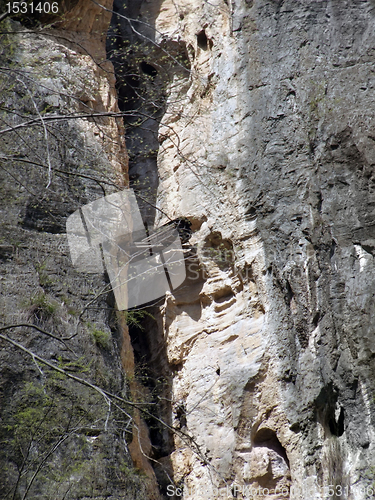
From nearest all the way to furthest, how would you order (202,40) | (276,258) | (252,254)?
(276,258), (252,254), (202,40)

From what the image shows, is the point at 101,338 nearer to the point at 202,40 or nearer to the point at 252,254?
the point at 252,254

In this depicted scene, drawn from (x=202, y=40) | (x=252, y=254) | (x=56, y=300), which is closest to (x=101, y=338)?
(x=56, y=300)

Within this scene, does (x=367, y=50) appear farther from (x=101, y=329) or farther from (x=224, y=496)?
(x=224, y=496)

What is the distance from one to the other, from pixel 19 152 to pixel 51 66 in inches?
75.4

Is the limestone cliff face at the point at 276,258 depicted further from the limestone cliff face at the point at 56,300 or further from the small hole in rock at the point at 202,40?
the limestone cliff face at the point at 56,300

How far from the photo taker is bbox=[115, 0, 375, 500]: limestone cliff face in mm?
5789

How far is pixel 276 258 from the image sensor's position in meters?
6.59

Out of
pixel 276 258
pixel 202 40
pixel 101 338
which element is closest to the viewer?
pixel 276 258

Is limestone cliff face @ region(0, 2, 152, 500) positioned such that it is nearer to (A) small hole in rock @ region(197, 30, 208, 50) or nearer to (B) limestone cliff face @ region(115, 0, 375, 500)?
(B) limestone cliff face @ region(115, 0, 375, 500)

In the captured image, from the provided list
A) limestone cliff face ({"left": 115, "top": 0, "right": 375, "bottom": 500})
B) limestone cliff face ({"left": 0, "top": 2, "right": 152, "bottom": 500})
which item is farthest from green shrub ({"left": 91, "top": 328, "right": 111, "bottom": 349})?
limestone cliff face ({"left": 115, "top": 0, "right": 375, "bottom": 500})

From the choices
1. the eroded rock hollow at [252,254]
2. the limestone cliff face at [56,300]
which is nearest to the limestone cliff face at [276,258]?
the eroded rock hollow at [252,254]

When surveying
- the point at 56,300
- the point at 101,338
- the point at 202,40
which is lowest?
the point at 101,338

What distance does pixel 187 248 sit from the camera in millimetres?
7895

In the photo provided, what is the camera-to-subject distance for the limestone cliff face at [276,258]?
5789 mm
